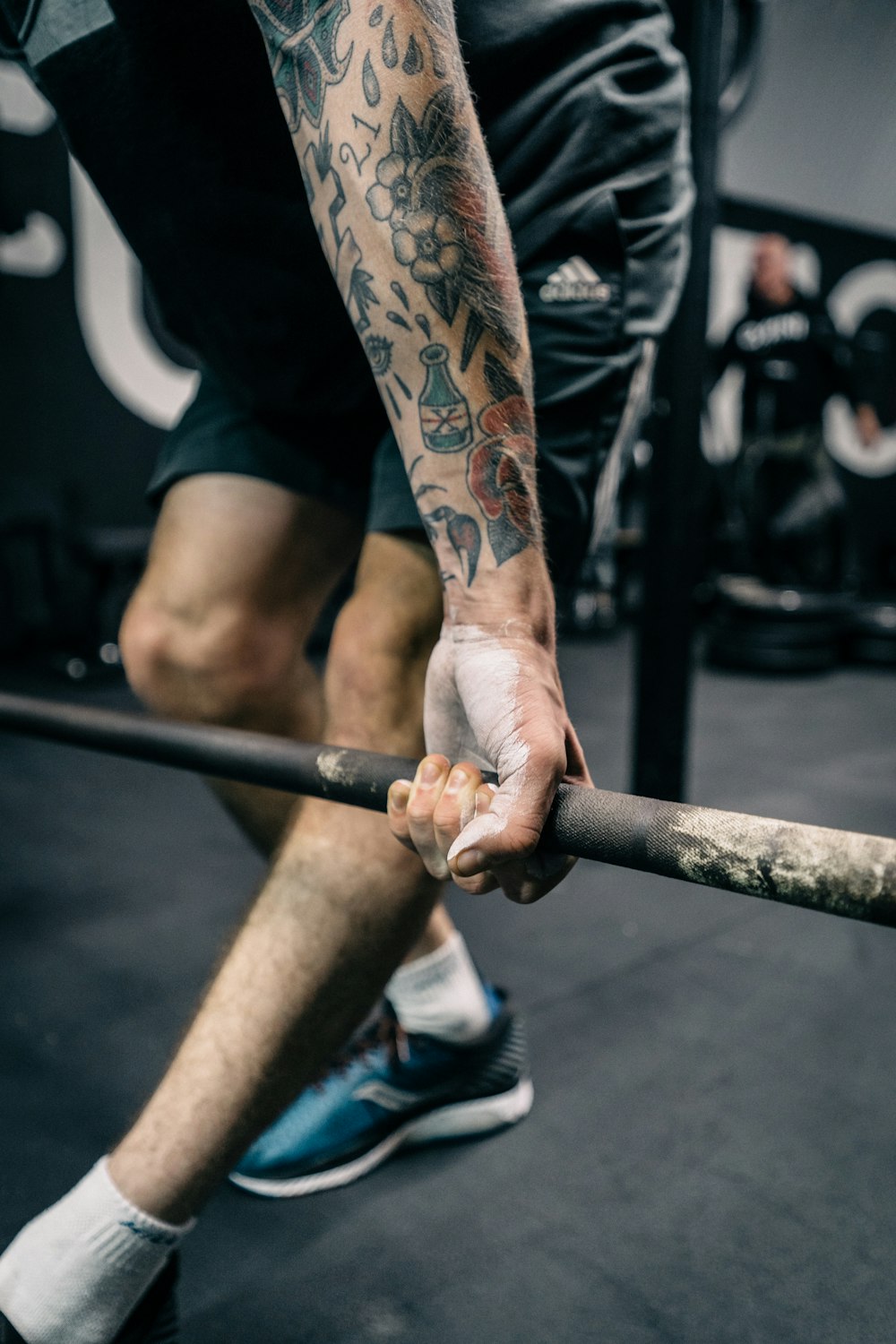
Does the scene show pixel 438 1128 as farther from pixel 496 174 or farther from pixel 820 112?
pixel 820 112

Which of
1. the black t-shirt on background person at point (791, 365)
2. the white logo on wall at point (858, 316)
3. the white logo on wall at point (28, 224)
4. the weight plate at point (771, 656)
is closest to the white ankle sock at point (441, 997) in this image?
the weight plate at point (771, 656)

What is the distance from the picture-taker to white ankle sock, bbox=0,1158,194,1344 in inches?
27.5

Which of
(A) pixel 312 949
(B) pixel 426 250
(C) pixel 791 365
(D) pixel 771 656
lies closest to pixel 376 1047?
(A) pixel 312 949

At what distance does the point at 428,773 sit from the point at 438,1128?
0.64 m

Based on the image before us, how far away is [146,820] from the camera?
2.17m

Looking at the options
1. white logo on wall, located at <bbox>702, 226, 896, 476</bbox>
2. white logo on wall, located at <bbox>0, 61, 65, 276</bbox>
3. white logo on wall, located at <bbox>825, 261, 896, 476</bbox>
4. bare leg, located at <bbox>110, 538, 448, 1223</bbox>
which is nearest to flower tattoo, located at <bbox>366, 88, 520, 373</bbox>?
bare leg, located at <bbox>110, 538, 448, 1223</bbox>

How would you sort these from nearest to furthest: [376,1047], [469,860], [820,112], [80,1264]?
[469,860], [80,1264], [376,1047], [820,112]

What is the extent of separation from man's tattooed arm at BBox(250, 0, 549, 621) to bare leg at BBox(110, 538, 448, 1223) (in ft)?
0.59

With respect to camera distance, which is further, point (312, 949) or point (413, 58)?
point (312, 949)

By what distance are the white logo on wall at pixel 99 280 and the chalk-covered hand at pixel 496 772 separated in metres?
3.51

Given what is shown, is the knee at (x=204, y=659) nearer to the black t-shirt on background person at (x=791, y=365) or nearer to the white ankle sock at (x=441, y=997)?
the white ankle sock at (x=441, y=997)

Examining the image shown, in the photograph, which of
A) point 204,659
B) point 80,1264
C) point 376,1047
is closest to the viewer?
point 80,1264

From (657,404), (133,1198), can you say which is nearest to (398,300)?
(133,1198)

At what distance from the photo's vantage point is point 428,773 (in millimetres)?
588
